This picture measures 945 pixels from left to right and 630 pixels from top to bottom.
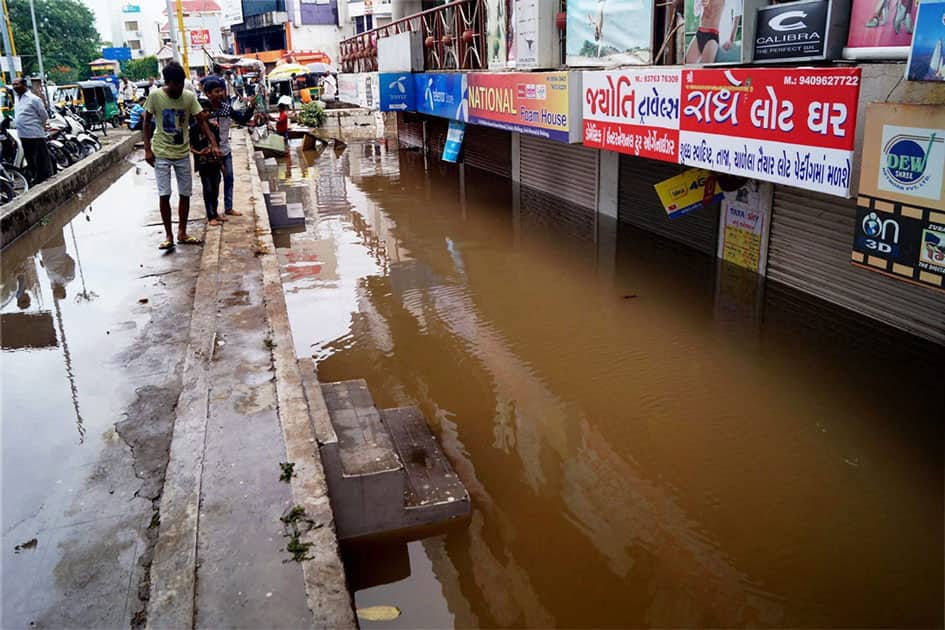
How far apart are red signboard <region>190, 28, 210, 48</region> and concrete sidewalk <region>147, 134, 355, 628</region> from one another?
36351mm

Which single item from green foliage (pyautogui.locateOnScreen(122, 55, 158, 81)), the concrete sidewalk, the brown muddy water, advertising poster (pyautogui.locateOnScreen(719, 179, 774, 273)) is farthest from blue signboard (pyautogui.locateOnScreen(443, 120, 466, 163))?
green foliage (pyautogui.locateOnScreen(122, 55, 158, 81))

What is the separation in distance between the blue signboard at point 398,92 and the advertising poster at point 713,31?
A: 1187 centimetres

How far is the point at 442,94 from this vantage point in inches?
634

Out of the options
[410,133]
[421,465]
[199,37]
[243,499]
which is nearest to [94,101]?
[410,133]

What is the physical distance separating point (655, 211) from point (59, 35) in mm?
68111

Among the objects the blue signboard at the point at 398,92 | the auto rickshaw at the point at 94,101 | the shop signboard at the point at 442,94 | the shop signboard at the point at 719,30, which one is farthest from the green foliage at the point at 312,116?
the shop signboard at the point at 719,30

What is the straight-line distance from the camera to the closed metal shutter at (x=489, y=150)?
55.1 ft

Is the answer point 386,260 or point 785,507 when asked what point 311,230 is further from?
point 785,507

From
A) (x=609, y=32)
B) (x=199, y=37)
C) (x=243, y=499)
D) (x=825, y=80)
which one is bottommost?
(x=243, y=499)

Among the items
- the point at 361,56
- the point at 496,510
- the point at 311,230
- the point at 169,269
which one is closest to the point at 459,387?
the point at 496,510

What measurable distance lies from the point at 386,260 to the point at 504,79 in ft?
13.0

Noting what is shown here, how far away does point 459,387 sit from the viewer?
633cm

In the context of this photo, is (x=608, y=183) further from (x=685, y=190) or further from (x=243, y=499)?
(x=243, y=499)

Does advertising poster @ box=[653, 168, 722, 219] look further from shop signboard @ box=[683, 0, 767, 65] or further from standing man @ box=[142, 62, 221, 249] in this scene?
standing man @ box=[142, 62, 221, 249]
